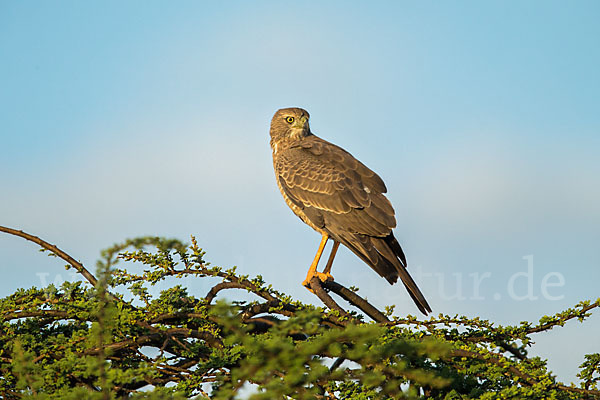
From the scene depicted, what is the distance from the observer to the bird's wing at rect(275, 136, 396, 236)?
285 inches

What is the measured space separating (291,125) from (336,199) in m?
1.94

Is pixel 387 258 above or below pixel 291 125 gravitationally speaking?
below

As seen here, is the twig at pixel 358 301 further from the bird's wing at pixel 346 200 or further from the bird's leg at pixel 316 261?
the bird's leg at pixel 316 261

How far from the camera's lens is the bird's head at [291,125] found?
912cm

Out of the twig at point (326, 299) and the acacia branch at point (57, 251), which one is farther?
the twig at point (326, 299)

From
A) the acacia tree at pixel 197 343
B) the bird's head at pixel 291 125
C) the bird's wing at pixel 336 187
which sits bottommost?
the acacia tree at pixel 197 343

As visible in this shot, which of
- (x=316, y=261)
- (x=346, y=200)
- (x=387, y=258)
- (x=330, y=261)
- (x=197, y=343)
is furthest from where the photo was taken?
(x=330, y=261)

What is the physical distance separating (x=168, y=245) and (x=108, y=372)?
2.97 feet

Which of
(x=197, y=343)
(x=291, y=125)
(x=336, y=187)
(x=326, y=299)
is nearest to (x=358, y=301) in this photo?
(x=326, y=299)

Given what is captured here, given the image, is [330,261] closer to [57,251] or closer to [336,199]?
[336,199]

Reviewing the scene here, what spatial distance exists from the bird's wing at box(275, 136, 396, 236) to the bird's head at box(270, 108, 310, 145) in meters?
0.39

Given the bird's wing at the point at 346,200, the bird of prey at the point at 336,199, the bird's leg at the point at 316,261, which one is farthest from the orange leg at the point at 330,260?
the bird's wing at the point at 346,200

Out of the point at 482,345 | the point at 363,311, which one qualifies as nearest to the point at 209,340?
the point at 363,311

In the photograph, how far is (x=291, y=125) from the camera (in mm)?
9172
